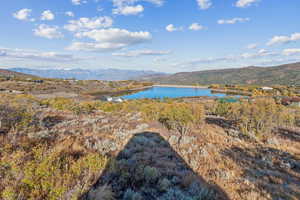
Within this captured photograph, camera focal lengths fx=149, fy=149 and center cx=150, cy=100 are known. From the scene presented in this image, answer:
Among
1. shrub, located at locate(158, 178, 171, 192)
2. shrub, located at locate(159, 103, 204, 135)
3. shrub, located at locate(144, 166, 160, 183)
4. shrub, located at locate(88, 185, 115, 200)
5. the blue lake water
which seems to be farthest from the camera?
the blue lake water

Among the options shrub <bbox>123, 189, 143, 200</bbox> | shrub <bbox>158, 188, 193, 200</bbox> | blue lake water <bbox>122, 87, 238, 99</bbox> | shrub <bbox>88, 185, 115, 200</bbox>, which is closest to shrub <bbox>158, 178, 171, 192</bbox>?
shrub <bbox>158, 188, 193, 200</bbox>

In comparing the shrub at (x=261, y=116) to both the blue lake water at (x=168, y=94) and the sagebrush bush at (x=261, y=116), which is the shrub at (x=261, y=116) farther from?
the blue lake water at (x=168, y=94)

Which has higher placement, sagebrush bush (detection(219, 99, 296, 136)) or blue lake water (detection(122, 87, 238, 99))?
sagebrush bush (detection(219, 99, 296, 136))

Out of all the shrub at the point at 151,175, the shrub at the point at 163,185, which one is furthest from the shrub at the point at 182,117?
the shrub at the point at 163,185

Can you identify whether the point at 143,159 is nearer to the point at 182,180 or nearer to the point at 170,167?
the point at 170,167

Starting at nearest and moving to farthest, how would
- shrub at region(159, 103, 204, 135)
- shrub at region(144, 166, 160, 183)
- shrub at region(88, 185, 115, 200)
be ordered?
shrub at region(88, 185, 115, 200)
shrub at region(144, 166, 160, 183)
shrub at region(159, 103, 204, 135)

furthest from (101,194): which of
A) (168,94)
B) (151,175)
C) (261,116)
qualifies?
(168,94)

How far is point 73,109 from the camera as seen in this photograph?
754 inches

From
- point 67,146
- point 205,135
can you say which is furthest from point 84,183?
point 205,135

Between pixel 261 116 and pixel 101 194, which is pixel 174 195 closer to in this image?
pixel 101 194

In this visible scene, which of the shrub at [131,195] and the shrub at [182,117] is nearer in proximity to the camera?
the shrub at [131,195]

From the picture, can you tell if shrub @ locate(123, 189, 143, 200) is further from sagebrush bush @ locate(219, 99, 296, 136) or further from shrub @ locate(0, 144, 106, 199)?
sagebrush bush @ locate(219, 99, 296, 136)

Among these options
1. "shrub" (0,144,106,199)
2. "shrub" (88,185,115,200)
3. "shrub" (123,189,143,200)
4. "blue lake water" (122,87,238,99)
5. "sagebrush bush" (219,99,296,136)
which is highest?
"shrub" (0,144,106,199)

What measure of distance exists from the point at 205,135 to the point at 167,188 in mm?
8508
